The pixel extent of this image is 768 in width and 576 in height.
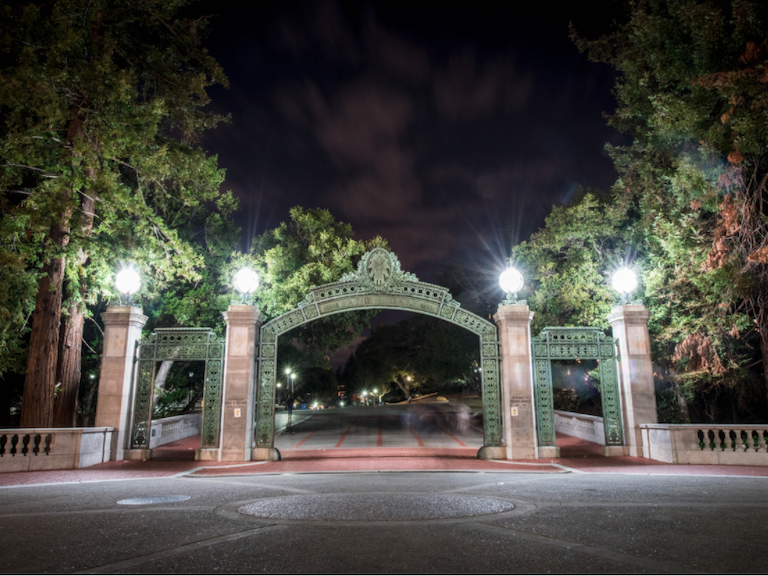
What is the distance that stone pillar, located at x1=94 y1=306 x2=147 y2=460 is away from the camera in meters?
13.8

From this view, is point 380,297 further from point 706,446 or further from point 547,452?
point 706,446

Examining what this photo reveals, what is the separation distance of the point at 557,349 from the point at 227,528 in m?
11.4

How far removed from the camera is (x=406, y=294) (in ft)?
49.2

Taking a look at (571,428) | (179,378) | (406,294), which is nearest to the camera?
(406,294)

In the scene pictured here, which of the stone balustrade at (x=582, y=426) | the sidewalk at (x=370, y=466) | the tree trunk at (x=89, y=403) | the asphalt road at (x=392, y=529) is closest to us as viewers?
the asphalt road at (x=392, y=529)

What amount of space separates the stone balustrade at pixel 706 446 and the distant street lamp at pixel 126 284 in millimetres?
14843

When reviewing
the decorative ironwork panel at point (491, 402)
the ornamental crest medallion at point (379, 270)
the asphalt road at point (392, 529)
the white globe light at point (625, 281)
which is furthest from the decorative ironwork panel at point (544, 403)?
the asphalt road at point (392, 529)

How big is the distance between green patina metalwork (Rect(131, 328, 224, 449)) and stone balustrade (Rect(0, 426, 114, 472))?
139 cm

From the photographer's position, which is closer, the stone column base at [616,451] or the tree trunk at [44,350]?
the tree trunk at [44,350]

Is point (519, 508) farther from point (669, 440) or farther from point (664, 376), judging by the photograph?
point (664, 376)

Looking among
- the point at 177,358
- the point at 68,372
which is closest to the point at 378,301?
the point at 177,358

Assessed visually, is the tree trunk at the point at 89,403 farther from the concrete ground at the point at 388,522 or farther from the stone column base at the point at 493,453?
the stone column base at the point at 493,453

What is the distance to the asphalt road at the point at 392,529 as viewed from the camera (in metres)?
4.02

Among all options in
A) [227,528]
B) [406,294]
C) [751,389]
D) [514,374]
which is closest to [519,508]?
[227,528]
